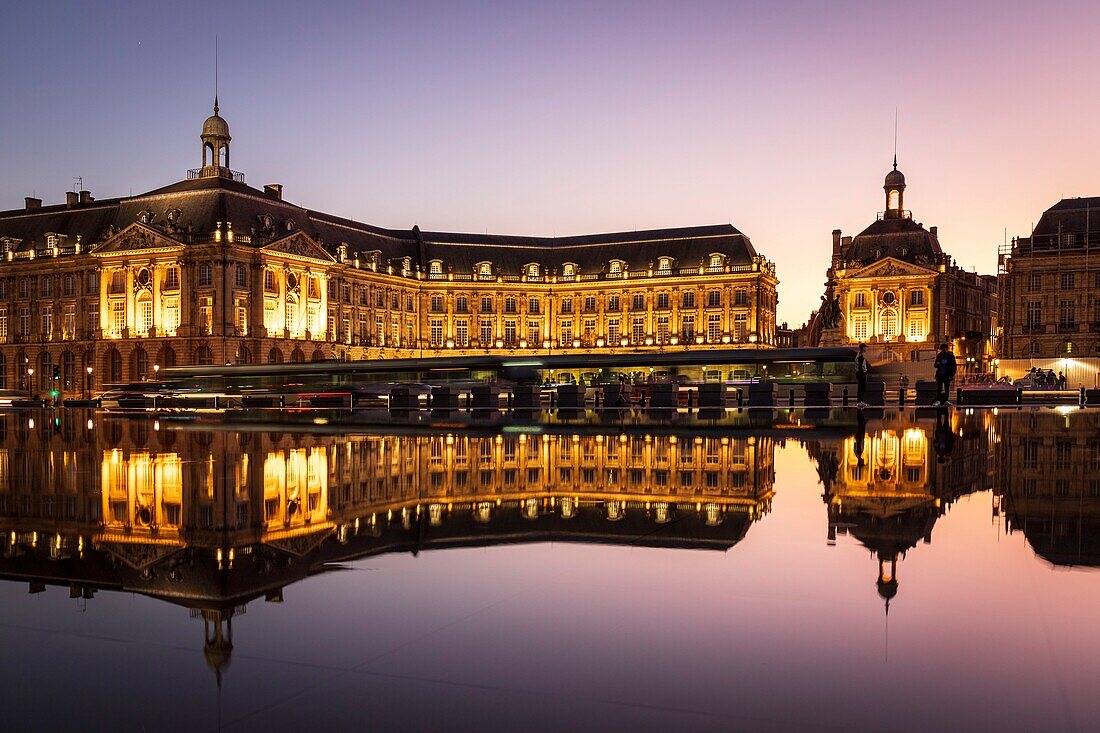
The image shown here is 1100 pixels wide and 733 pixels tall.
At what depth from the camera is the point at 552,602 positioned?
5727 mm

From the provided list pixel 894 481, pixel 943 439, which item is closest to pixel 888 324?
pixel 943 439

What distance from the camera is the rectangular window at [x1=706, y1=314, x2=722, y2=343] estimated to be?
345 ft

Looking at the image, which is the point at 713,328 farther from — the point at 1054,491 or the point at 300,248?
the point at 1054,491

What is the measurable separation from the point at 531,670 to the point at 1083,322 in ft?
321

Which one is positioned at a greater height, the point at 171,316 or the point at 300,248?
the point at 300,248

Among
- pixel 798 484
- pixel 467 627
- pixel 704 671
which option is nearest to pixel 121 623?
pixel 467 627

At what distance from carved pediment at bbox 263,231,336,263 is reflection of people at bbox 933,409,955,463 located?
231 ft

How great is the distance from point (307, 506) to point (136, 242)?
84.8m

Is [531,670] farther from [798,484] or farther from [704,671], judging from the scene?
[798,484]

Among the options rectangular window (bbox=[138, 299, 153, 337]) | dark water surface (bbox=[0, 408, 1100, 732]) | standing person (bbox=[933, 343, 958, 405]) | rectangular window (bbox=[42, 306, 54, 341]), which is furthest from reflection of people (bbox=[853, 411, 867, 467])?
rectangular window (bbox=[42, 306, 54, 341])

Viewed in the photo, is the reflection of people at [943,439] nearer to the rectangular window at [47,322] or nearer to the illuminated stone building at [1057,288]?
the illuminated stone building at [1057,288]

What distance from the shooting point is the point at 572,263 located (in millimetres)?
111562

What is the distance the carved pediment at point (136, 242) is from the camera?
3302 inches

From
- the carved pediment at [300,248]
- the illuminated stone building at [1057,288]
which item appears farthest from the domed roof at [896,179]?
the carved pediment at [300,248]
